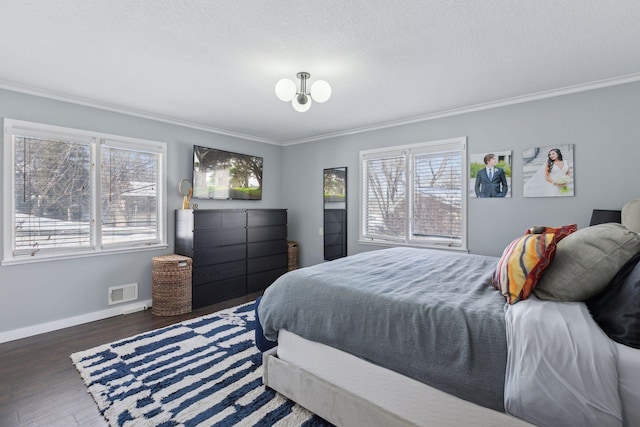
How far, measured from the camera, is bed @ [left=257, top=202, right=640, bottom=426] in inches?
42.8

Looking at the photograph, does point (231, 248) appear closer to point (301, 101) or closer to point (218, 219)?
point (218, 219)

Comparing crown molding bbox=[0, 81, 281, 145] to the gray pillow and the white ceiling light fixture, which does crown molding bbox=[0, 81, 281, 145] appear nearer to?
the white ceiling light fixture

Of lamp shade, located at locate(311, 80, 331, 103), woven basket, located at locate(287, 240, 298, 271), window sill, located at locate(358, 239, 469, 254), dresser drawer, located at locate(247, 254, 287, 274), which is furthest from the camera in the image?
woven basket, located at locate(287, 240, 298, 271)

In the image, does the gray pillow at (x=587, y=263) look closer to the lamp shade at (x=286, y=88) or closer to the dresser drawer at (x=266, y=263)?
the lamp shade at (x=286, y=88)

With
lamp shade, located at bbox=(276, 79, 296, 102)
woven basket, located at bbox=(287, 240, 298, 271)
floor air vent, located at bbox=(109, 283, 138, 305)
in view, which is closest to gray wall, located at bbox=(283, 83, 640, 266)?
woven basket, located at bbox=(287, 240, 298, 271)

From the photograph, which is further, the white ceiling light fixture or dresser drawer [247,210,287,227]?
dresser drawer [247,210,287,227]

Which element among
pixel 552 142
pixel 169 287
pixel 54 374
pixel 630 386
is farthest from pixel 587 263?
pixel 169 287

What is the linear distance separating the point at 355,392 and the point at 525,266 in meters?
1.07

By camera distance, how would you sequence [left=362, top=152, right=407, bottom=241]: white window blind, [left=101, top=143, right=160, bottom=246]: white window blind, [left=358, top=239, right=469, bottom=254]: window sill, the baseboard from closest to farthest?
the baseboard
[left=101, top=143, right=160, bottom=246]: white window blind
[left=358, top=239, right=469, bottom=254]: window sill
[left=362, top=152, right=407, bottom=241]: white window blind

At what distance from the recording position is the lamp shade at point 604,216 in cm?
265

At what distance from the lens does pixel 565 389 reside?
1.08 meters

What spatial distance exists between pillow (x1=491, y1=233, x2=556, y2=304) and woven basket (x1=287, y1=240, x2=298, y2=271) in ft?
12.4

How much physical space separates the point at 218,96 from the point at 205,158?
4.40ft

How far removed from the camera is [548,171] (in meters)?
3.13
